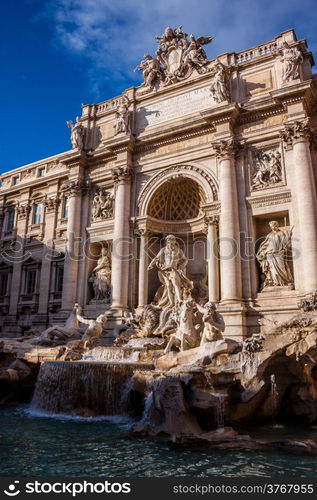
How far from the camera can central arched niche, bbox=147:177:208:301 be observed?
734 inches

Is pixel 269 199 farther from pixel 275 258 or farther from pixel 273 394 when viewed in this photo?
pixel 273 394

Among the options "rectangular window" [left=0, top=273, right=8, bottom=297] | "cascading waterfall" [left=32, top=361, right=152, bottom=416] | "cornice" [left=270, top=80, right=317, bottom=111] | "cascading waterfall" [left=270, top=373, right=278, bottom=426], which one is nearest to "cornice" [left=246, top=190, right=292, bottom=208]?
"cornice" [left=270, top=80, right=317, bottom=111]

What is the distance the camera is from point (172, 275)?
16672 mm

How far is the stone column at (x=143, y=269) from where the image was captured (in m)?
17.6

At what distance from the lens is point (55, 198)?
76.0ft

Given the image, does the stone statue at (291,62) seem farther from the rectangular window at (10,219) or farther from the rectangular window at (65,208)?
the rectangular window at (10,219)

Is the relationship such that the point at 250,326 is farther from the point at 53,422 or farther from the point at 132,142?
the point at 132,142

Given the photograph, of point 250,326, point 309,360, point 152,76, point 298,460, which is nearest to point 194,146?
point 152,76

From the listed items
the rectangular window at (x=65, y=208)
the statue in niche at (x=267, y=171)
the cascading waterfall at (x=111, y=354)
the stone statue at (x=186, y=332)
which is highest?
the rectangular window at (x=65, y=208)

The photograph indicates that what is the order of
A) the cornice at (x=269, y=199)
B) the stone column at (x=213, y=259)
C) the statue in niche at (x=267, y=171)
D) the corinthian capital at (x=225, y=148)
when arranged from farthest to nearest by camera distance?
the corinthian capital at (x=225, y=148)
the statue in niche at (x=267, y=171)
the stone column at (x=213, y=259)
the cornice at (x=269, y=199)

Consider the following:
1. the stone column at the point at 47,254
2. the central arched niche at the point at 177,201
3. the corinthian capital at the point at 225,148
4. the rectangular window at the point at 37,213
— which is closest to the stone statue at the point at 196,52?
the corinthian capital at the point at 225,148

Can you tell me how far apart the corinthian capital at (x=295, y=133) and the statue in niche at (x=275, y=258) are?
10.9 ft

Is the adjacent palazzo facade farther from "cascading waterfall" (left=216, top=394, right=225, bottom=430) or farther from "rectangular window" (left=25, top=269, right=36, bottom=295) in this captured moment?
"cascading waterfall" (left=216, top=394, right=225, bottom=430)

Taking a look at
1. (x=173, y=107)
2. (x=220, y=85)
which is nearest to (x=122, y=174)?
(x=173, y=107)
